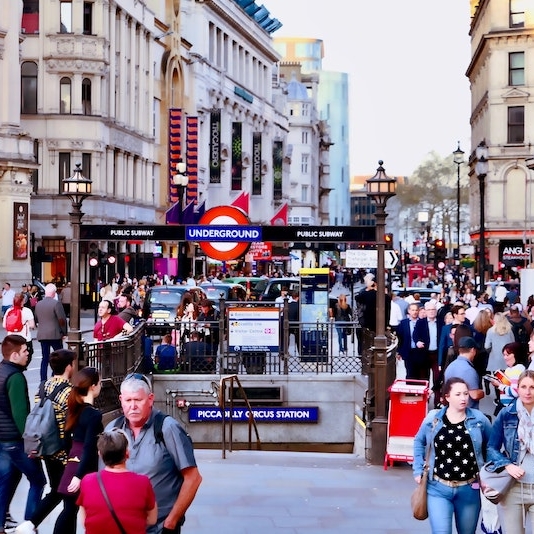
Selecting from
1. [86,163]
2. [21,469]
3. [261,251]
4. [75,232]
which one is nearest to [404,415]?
[75,232]

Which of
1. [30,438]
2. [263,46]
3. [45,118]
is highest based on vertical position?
[263,46]

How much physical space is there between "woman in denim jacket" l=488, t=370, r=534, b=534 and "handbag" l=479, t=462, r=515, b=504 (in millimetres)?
96

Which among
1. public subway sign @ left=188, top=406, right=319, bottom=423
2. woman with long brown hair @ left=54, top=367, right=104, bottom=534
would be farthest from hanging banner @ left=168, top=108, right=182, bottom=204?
woman with long brown hair @ left=54, top=367, right=104, bottom=534

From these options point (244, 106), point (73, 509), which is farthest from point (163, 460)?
point (244, 106)

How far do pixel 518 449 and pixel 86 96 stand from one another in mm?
56492

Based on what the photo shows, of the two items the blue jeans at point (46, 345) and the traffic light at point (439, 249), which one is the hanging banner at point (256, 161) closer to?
the traffic light at point (439, 249)

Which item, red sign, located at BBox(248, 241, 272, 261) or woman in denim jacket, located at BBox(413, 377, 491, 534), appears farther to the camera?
red sign, located at BBox(248, 241, 272, 261)

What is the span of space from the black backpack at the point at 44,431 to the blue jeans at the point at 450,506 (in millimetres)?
2894

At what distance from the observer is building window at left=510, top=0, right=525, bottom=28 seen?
77.3m

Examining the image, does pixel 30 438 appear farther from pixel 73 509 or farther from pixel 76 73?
pixel 76 73

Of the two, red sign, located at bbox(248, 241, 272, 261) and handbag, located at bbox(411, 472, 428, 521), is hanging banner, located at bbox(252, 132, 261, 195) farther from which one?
handbag, located at bbox(411, 472, 428, 521)

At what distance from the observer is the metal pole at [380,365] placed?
17797 millimetres

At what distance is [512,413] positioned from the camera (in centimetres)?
961

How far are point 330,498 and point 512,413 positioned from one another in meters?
4.71
